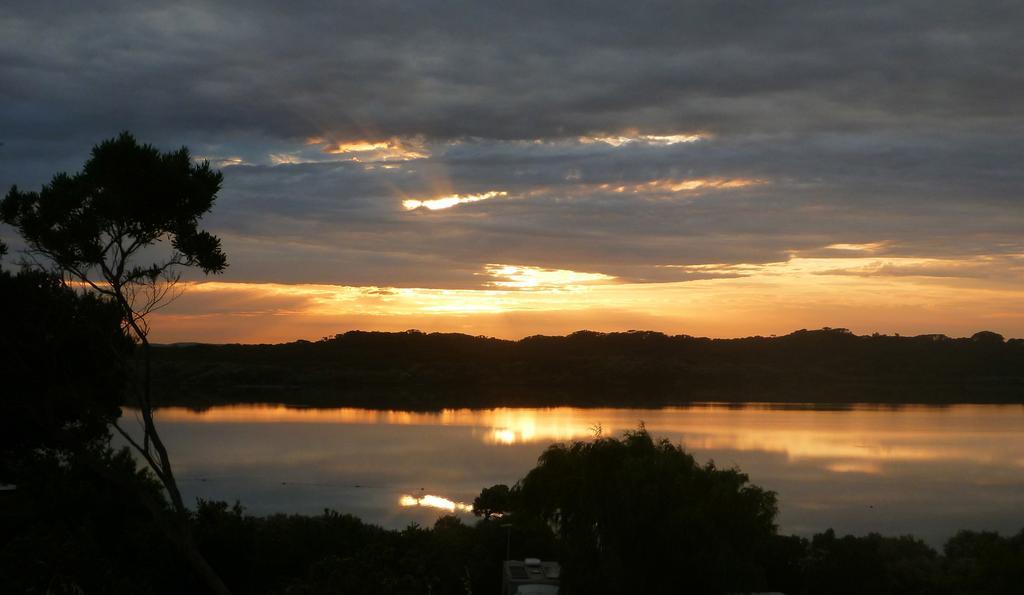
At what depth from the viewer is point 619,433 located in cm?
4884

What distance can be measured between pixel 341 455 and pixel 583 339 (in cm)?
5342

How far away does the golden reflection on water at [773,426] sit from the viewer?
54344 mm

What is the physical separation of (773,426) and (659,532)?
5061 centimetres

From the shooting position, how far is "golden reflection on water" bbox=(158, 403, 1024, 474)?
54.3 metres

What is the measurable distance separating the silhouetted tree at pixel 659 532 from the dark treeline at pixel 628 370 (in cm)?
6712

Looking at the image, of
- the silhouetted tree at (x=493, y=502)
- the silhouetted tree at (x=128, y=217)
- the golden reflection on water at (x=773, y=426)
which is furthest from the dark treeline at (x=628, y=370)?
the silhouetted tree at (x=128, y=217)

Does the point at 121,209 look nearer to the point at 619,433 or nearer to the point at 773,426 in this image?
the point at 619,433

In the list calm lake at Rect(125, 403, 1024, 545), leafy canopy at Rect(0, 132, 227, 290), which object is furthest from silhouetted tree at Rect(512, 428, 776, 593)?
calm lake at Rect(125, 403, 1024, 545)

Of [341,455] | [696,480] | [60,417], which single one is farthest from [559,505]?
[341,455]

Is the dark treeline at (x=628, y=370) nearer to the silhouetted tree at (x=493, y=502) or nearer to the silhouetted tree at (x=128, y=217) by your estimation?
the silhouetted tree at (x=493, y=502)

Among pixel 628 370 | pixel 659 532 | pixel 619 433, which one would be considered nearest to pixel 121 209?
pixel 659 532

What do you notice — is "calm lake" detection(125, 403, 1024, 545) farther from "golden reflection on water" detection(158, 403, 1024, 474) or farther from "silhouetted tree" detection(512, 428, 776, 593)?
"silhouetted tree" detection(512, 428, 776, 593)

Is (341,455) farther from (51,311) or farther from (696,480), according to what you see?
(51,311)

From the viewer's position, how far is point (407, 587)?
717 centimetres
